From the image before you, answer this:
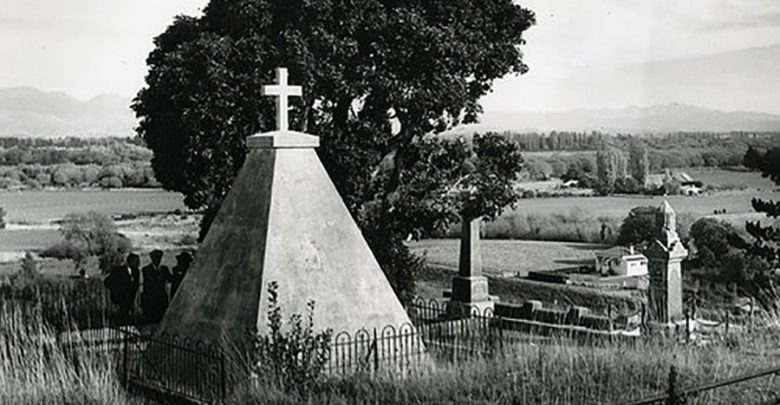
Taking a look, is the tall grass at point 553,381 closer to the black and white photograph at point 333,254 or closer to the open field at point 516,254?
the black and white photograph at point 333,254

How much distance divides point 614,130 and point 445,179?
28.5m

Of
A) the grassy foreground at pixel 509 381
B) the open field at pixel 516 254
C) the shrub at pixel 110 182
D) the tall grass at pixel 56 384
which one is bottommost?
the open field at pixel 516 254

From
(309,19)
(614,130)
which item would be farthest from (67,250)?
(614,130)

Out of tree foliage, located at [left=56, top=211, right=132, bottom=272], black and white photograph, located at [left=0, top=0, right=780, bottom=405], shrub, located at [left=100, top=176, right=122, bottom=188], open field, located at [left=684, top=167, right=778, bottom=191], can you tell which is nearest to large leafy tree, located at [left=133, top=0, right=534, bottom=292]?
black and white photograph, located at [left=0, top=0, right=780, bottom=405]

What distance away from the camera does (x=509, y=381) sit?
382 inches

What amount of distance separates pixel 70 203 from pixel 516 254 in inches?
749

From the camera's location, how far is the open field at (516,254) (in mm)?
37562

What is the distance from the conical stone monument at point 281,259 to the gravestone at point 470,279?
871 cm

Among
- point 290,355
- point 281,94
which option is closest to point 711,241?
point 281,94

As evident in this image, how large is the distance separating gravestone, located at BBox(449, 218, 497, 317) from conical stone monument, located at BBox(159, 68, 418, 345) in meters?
8.71

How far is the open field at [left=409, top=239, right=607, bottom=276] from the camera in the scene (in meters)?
37.6

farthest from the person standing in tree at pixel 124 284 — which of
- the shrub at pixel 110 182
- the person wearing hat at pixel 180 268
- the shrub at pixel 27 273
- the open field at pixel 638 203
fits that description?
the open field at pixel 638 203

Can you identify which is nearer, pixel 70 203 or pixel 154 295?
pixel 154 295

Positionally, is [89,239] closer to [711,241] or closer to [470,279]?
[470,279]
